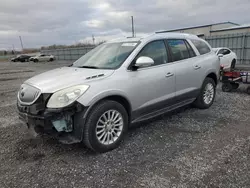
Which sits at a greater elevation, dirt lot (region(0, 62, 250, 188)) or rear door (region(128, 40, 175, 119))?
rear door (region(128, 40, 175, 119))

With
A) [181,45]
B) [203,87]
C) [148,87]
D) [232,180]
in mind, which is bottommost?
[232,180]

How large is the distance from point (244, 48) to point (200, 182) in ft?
51.9

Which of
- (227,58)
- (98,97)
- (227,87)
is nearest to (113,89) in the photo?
(98,97)

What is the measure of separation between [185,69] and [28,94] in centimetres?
300

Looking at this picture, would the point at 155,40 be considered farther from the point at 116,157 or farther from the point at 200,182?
the point at 200,182

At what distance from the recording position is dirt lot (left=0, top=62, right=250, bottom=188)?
2.55 meters

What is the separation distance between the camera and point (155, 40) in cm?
394

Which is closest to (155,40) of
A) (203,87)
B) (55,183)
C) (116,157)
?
(203,87)

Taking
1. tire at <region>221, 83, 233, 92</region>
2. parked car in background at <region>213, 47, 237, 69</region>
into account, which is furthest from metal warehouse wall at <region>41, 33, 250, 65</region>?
tire at <region>221, 83, 233, 92</region>

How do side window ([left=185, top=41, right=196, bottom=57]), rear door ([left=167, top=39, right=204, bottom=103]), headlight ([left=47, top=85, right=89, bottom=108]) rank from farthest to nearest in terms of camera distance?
side window ([left=185, top=41, right=196, bottom=57]) → rear door ([left=167, top=39, right=204, bottom=103]) → headlight ([left=47, top=85, right=89, bottom=108])

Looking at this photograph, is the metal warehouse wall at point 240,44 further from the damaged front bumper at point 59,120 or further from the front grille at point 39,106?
the front grille at point 39,106

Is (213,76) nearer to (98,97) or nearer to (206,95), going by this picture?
(206,95)

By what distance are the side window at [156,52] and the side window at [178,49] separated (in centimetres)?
23

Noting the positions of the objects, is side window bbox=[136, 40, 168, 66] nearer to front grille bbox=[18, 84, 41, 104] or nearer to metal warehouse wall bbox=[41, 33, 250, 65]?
front grille bbox=[18, 84, 41, 104]
